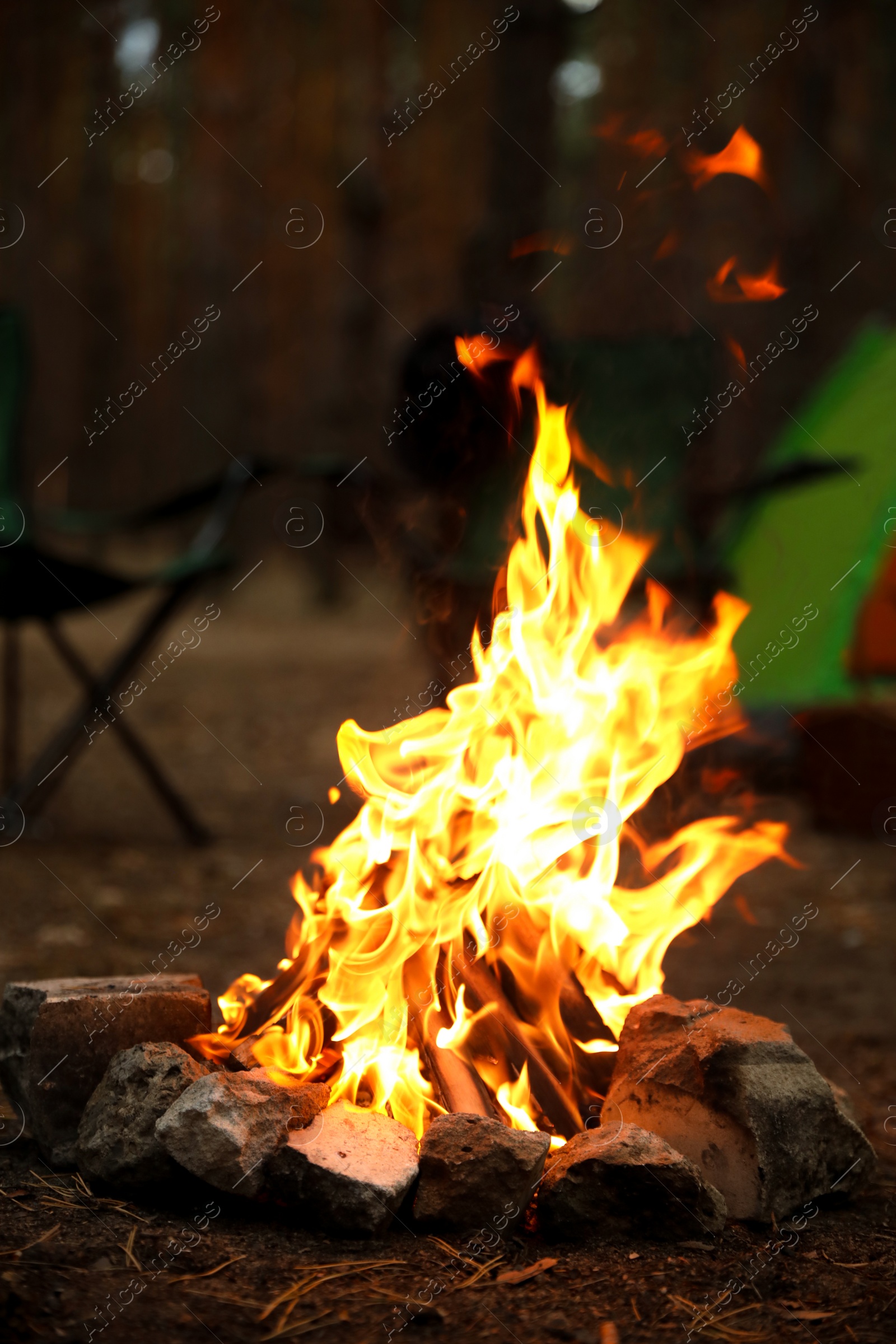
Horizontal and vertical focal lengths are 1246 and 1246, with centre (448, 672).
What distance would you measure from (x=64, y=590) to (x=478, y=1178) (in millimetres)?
2341

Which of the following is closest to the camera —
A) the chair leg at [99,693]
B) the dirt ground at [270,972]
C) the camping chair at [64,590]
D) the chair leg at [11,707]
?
the dirt ground at [270,972]

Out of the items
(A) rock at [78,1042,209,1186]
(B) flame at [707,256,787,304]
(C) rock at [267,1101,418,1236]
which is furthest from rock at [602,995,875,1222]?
(B) flame at [707,256,787,304]

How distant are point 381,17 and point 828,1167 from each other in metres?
10.9

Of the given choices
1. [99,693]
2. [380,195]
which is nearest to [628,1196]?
[99,693]

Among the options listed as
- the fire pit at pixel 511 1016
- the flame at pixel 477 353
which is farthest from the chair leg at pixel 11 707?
the fire pit at pixel 511 1016

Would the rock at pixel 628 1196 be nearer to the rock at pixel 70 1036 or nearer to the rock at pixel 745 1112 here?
the rock at pixel 745 1112

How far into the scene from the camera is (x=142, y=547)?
1812 centimetres

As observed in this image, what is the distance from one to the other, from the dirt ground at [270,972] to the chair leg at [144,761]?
0.08 meters

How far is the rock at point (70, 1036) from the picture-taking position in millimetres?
1874

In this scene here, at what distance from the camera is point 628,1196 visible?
170 cm

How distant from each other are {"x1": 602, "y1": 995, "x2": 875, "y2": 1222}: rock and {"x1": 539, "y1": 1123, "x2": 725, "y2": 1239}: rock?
0.40 feet

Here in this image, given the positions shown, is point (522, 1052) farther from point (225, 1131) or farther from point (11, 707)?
point (11, 707)

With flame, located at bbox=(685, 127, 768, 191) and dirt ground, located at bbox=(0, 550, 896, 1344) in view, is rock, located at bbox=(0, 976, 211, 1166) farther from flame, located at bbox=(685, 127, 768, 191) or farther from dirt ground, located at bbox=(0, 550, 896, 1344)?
flame, located at bbox=(685, 127, 768, 191)

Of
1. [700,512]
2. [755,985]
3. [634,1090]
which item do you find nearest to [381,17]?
[700,512]
